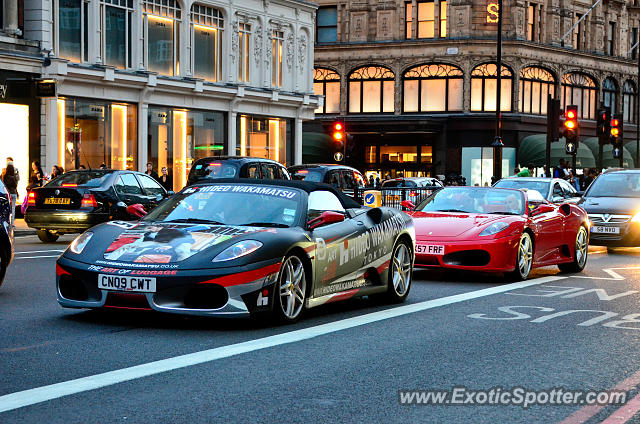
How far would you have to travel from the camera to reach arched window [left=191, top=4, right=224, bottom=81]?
39.2 m

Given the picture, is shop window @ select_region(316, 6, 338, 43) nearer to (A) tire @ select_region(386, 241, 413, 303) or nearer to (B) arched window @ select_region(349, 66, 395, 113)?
(B) arched window @ select_region(349, 66, 395, 113)

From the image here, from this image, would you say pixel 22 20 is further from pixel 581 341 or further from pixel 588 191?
pixel 581 341

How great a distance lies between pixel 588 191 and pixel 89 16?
60.7 ft

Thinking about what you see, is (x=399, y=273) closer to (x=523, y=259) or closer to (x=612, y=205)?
(x=523, y=259)

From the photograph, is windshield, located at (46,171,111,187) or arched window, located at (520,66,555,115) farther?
arched window, located at (520,66,555,115)

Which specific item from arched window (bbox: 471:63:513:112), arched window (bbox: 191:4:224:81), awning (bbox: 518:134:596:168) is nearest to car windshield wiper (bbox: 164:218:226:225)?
arched window (bbox: 191:4:224:81)

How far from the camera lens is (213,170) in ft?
73.0

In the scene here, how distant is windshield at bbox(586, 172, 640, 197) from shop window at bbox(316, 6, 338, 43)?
42.6 meters

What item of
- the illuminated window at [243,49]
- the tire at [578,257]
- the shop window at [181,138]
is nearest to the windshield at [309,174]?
the tire at [578,257]

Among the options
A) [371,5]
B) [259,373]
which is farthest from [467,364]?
[371,5]

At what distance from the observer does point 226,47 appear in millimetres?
40594

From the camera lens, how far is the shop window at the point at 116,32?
34500 millimetres

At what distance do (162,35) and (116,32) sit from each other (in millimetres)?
2741

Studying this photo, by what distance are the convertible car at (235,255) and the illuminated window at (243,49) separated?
31631 millimetres
